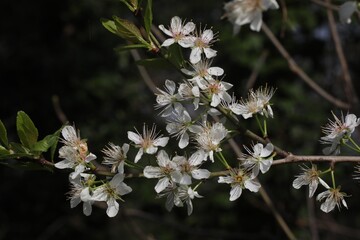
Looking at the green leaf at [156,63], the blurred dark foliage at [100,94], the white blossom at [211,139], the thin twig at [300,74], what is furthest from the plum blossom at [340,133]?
the blurred dark foliage at [100,94]

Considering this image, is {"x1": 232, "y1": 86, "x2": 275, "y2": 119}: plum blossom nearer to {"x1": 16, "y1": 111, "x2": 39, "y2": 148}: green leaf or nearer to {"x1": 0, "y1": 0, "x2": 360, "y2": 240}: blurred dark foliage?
{"x1": 16, "y1": 111, "x2": 39, "y2": 148}: green leaf

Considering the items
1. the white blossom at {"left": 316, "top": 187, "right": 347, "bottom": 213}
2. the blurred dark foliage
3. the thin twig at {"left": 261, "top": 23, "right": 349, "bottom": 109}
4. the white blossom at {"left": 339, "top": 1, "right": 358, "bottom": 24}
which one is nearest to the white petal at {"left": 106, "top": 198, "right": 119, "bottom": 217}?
the white blossom at {"left": 316, "top": 187, "right": 347, "bottom": 213}

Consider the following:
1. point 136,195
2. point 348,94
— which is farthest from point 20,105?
point 348,94

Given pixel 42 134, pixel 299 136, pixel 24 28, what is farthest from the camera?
pixel 24 28

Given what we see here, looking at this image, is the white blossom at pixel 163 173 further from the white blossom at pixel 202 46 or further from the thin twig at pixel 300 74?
the thin twig at pixel 300 74

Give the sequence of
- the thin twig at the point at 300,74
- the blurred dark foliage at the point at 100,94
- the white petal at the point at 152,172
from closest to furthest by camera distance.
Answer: the white petal at the point at 152,172
the thin twig at the point at 300,74
the blurred dark foliage at the point at 100,94

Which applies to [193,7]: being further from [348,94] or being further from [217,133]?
[217,133]
